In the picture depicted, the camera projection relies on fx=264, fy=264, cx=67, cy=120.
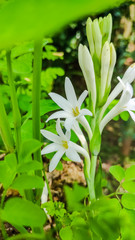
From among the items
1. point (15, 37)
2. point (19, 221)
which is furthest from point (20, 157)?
point (15, 37)

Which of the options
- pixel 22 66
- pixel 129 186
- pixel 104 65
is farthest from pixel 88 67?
pixel 22 66

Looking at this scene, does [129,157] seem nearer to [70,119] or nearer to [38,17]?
[70,119]

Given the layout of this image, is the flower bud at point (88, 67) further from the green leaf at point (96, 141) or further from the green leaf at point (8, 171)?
the green leaf at point (8, 171)

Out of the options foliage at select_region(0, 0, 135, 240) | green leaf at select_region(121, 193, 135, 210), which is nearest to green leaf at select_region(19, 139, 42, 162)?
foliage at select_region(0, 0, 135, 240)

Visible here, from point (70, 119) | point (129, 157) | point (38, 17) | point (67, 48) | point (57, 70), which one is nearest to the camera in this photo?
point (38, 17)

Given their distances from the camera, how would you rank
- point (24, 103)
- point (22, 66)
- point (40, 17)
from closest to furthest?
point (40, 17) → point (22, 66) → point (24, 103)

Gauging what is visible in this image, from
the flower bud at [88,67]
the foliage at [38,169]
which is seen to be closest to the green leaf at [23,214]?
the foliage at [38,169]

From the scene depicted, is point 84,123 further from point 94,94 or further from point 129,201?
point 129,201
